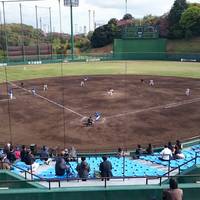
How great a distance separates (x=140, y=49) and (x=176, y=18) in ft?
74.3

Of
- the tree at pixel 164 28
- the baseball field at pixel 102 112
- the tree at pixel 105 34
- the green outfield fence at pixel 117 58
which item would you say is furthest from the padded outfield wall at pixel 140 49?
the baseball field at pixel 102 112

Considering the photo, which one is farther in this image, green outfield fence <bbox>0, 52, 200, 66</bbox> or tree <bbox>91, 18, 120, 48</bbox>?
tree <bbox>91, 18, 120, 48</bbox>

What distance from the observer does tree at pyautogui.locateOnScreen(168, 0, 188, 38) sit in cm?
9488

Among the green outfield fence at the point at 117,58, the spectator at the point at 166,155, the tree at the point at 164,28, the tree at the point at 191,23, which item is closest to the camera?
the spectator at the point at 166,155

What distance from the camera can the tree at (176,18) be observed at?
9488cm

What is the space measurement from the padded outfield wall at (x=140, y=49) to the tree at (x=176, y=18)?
13.4 metres

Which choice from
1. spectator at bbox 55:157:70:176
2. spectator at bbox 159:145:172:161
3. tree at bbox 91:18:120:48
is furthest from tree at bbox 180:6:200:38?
spectator at bbox 55:157:70:176

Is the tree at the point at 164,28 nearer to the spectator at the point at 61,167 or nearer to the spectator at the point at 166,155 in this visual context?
the spectator at the point at 166,155

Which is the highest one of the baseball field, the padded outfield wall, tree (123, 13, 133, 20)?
tree (123, 13, 133, 20)

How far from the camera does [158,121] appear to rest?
91.5 ft

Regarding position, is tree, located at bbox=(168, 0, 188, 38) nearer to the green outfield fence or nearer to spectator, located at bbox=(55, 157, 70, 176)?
the green outfield fence

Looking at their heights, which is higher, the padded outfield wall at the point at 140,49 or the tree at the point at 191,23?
the tree at the point at 191,23

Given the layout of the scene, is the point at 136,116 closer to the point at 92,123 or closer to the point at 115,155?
the point at 92,123

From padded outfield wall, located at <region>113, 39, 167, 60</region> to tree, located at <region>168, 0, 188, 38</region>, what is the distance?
13397 mm
